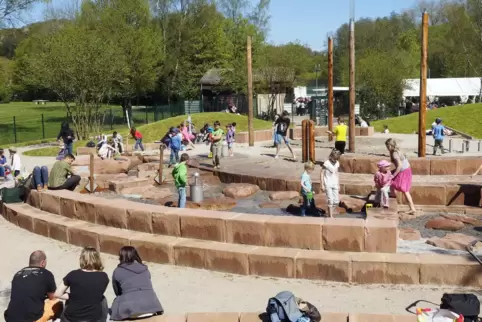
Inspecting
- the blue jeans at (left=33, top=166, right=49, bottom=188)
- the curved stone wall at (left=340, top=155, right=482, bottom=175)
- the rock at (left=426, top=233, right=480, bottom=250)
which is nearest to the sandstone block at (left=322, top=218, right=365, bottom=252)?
the rock at (left=426, top=233, right=480, bottom=250)

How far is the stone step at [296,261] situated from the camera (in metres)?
8.12

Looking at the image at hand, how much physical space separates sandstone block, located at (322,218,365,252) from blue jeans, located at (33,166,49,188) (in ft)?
22.4

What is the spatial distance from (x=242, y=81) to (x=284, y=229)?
1565 inches

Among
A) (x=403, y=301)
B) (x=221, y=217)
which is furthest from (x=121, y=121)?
(x=403, y=301)

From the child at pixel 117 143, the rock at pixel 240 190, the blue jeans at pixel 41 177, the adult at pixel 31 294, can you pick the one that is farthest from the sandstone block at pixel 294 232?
the child at pixel 117 143

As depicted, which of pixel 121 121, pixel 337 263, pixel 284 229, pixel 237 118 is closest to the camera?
pixel 337 263

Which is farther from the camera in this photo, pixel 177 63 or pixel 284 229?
pixel 177 63

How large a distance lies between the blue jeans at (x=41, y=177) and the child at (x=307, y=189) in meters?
5.65

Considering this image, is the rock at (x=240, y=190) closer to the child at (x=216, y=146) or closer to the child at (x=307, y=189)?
the child at (x=216, y=146)

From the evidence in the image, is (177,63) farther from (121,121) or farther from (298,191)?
(298,191)

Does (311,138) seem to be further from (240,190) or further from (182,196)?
(182,196)

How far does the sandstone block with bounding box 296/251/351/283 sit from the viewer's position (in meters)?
8.44

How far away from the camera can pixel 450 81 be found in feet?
171

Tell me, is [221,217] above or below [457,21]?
below
